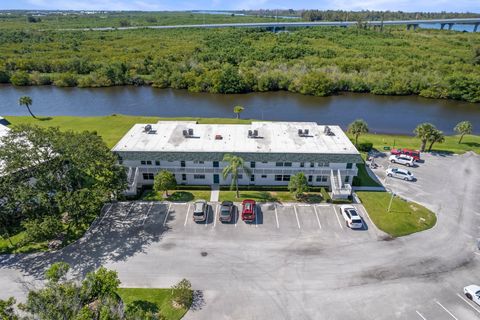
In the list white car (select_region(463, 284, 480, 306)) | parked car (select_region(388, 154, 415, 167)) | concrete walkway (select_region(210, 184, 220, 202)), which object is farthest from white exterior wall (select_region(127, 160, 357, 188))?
white car (select_region(463, 284, 480, 306))

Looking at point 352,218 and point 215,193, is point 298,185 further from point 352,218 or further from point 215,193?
point 215,193

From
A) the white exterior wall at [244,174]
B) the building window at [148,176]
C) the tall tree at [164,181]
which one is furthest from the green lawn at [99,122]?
the tall tree at [164,181]

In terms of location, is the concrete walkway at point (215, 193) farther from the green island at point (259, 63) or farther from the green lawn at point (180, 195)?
the green island at point (259, 63)

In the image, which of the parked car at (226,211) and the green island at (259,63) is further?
the green island at (259,63)

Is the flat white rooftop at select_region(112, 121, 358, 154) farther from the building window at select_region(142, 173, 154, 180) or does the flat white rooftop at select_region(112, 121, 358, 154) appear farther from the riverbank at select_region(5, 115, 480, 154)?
the riverbank at select_region(5, 115, 480, 154)

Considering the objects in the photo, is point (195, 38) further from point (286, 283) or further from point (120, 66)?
point (286, 283)

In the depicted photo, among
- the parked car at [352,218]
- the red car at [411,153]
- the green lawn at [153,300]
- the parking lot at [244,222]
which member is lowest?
the green lawn at [153,300]

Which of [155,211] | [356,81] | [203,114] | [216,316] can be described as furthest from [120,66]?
[216,316]

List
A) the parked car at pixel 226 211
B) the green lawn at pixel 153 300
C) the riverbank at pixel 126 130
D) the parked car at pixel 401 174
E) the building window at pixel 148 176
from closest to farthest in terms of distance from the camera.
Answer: the green lawn at pixel 153 300, the parked car at pixel 226 211, the building window at pixel 148 176, the parked car at pixel 401 174, the riverbank at pixel 126 130
